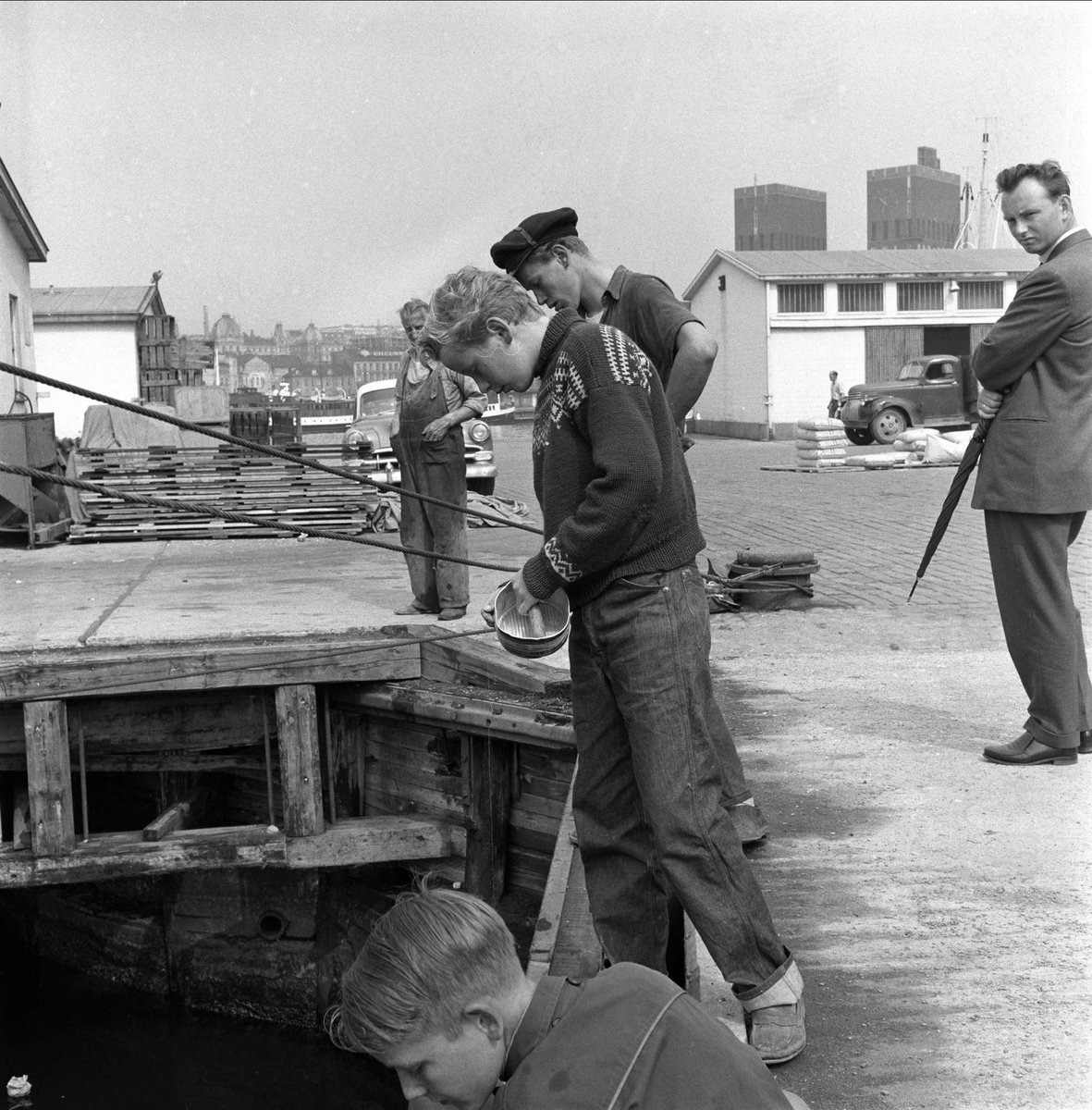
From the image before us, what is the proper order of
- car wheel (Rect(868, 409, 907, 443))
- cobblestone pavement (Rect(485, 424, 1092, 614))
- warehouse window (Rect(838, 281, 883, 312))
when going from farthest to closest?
warehouse window (Rect(838, 281, 883, 312)) < car wheel (Rect(868, 409, 907, 443)) < cobblestone pavement (Rect(485, 424, 1092, 614))

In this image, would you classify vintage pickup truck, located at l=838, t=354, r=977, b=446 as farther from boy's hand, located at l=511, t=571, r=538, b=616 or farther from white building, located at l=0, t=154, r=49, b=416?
boy's hand, located at l=511, t=571, r=538, b=616

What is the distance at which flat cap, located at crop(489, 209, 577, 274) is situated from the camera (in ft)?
13.2

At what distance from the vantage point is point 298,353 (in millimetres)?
110062

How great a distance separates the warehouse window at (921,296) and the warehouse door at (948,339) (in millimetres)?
748

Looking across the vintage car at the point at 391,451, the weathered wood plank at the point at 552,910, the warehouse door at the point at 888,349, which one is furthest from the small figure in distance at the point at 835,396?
the weathered wood plank at the point at 552,910

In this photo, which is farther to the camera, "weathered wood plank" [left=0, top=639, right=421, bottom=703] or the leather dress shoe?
"weathered wood plank" [left=0, top=639, right=421, bottom=703]

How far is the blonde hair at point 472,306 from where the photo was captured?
10.5ft

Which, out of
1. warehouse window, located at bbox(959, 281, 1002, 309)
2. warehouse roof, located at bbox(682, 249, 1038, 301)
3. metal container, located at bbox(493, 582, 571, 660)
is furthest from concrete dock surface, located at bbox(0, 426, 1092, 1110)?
warehouse window, located at bbox(959, 281, 1002, 309)

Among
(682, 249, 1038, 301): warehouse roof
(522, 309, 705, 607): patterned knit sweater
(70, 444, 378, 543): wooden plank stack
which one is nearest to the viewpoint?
(522, 309, 705, 607): patterned knit sweater

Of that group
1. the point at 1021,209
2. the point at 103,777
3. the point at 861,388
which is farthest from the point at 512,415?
the point at 1021,209

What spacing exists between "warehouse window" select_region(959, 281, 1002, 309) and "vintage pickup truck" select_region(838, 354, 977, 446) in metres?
12.4

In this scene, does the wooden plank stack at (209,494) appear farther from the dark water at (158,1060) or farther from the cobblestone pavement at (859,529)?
the dark water at (158,1060)

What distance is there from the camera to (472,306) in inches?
126

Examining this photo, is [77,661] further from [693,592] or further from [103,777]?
[693,592]
